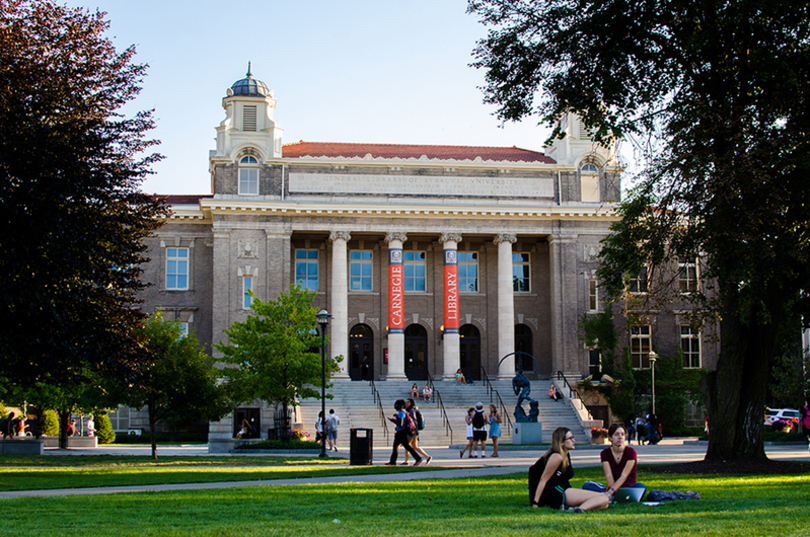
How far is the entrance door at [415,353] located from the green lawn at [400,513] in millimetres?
34593

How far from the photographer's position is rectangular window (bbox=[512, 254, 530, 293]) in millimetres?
50469

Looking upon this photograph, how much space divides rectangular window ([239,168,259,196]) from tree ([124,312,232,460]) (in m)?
18.6

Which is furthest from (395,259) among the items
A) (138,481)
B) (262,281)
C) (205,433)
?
(138,481)

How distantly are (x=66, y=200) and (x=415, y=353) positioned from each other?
32413 millimetres

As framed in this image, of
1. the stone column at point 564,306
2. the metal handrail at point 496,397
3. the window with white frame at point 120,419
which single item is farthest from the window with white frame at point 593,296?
the window with white frame at point 120,419

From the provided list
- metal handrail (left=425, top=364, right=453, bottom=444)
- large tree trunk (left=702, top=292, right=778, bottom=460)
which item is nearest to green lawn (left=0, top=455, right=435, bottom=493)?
large tree trunk (left=702, top=292, right=778, bottom=460)

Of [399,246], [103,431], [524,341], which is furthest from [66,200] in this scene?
[524,341]

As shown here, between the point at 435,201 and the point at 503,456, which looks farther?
the point at 435,201

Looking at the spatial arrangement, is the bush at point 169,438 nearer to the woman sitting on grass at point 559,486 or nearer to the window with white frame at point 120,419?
the window with white frame at point 120,419

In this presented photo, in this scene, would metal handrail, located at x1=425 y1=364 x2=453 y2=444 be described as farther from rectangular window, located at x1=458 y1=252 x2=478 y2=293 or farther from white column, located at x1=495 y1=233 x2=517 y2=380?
rectangular window, located at x1=458 y1=252 x2=478 y2=293

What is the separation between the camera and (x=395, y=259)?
46.9m

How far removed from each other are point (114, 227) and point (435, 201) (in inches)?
1150

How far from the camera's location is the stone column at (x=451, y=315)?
153 feet

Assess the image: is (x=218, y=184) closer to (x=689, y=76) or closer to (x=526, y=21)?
(x=526, y=21)
